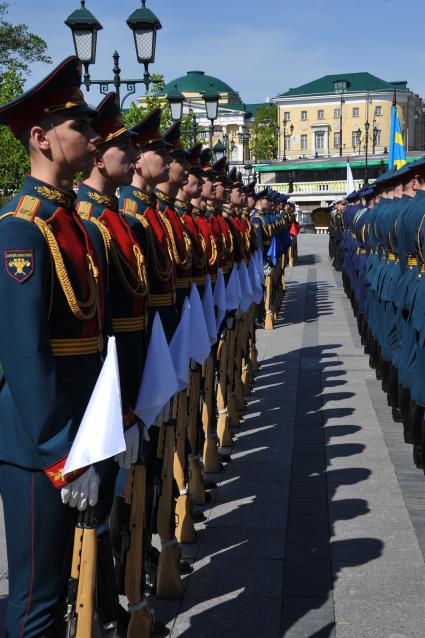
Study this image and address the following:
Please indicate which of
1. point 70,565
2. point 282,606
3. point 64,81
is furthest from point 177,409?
point 64,81

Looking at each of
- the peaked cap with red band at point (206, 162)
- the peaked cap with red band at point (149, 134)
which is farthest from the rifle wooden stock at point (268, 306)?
the peaked cap with red band at point (149, 134)

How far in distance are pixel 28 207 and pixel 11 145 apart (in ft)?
134

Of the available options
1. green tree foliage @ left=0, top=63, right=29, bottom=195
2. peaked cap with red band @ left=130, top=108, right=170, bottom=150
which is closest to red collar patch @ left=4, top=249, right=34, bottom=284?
peaked cap with red band @ left=130, top=108, right=170, bottom=150

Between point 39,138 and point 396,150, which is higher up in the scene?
point 396,150

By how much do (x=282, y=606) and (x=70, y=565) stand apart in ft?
5.89

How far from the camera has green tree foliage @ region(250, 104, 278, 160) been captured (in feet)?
357

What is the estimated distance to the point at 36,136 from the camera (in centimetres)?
312

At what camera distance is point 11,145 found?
139 feet

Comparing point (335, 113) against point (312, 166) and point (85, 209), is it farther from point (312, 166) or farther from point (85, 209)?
point (85, 209)

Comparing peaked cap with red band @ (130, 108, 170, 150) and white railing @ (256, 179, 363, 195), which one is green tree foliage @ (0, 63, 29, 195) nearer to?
peaked cap with red band @ (130, 108, 170, 150)

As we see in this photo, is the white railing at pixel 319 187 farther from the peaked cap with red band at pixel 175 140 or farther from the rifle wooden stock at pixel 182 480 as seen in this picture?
the rifle wooden stock at pixel 182 480

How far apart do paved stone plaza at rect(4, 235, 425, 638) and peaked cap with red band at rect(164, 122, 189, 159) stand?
228cm

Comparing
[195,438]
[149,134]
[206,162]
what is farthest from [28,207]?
[206,162]

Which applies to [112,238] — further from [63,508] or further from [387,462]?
[387,462]
